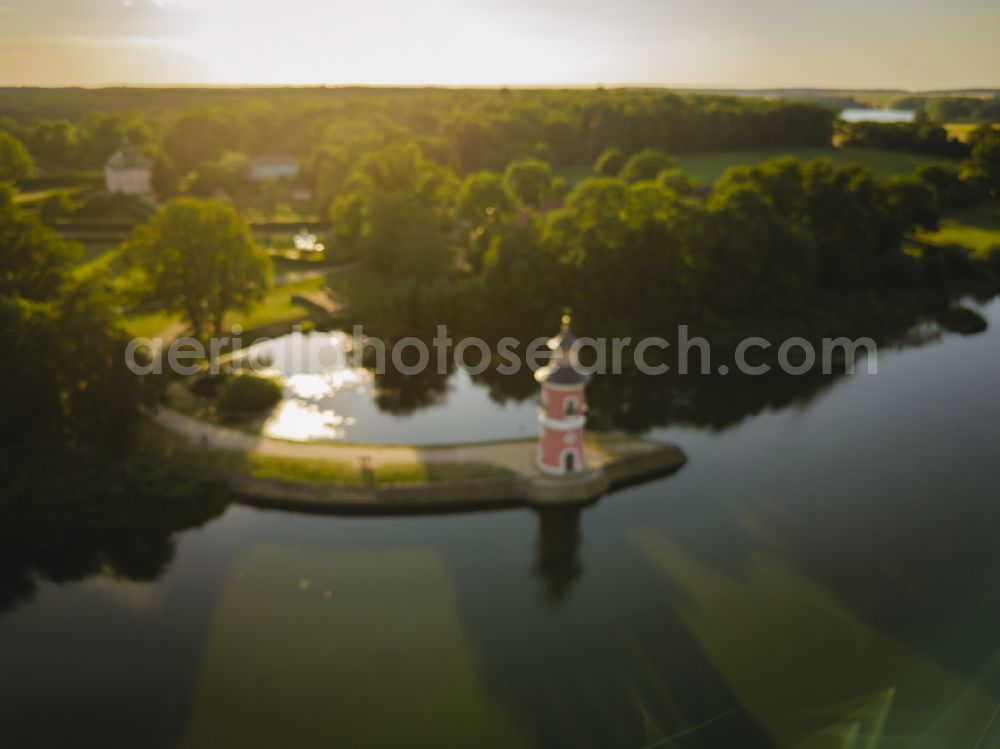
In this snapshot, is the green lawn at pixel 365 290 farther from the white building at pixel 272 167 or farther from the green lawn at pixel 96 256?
the white building at pixel 272 167

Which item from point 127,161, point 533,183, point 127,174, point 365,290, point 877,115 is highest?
point 877,115

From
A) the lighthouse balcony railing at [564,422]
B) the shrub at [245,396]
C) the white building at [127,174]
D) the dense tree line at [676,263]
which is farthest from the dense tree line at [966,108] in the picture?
the white building at [127,174]

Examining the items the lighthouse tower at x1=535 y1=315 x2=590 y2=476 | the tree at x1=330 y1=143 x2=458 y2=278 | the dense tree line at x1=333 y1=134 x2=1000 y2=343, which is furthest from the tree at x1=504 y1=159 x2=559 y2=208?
the lighthouse tower at x1=535 y1=315 x2=590 y2=476

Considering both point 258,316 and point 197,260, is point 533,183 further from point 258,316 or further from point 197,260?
point 197,260

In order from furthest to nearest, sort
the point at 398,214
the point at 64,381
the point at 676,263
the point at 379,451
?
the point at 398,214 → the point at 676,263 → the point at 379,451 → the point at 64,381

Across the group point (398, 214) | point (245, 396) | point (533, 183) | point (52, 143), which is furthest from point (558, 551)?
point (52, 143)

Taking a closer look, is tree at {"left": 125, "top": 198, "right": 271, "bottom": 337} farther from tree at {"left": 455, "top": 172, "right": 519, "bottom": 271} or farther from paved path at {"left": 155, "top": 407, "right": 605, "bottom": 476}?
tree at {"left": 455, "top": 172, "right": 519, "bottom": 271}
